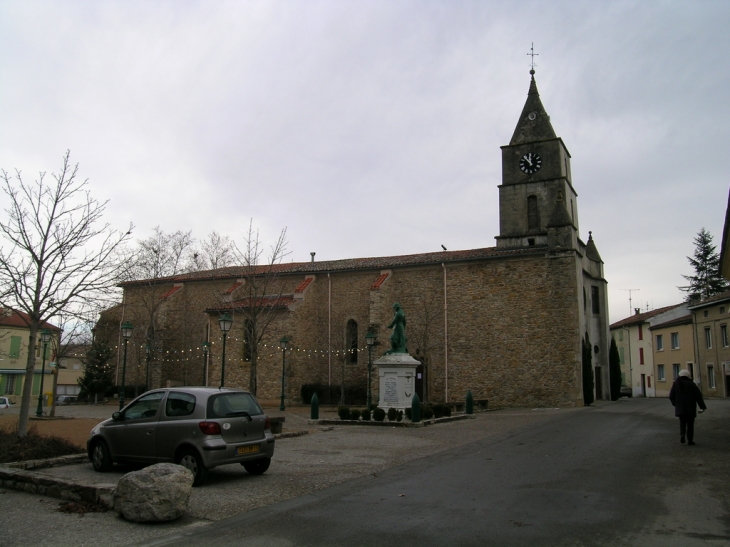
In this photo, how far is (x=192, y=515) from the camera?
21.6ft

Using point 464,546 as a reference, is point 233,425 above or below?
above

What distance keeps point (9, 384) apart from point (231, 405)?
42.6 meters

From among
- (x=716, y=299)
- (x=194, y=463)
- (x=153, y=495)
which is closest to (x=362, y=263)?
(x=716, y=299)

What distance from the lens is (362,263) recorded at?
32.8 m

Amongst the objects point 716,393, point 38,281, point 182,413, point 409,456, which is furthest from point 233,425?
point 716,393

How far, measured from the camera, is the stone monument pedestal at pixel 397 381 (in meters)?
19.7

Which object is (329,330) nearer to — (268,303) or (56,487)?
(268,303)

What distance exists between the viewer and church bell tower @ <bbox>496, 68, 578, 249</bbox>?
32.4 metres

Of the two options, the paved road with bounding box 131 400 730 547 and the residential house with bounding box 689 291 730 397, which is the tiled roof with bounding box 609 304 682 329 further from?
the paved road with bounding box 131 400 730 547

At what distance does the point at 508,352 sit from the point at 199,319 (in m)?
18.5

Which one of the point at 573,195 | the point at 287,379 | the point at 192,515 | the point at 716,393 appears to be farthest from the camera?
the point at 716,393

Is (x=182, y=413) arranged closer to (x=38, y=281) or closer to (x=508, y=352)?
(x=38, y=281)

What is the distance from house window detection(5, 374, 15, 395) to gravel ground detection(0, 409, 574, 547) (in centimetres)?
3654

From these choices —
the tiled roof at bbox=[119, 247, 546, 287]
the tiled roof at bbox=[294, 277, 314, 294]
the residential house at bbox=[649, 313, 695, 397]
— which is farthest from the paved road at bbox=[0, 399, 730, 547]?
the residential house at bbox=[649, 313, 695, 397]
